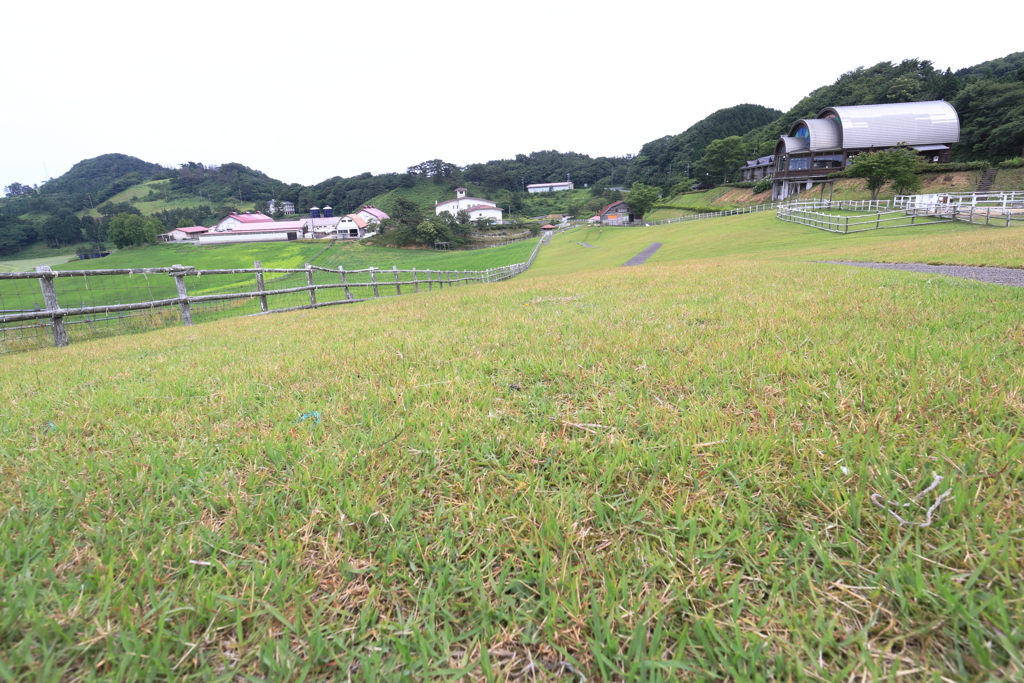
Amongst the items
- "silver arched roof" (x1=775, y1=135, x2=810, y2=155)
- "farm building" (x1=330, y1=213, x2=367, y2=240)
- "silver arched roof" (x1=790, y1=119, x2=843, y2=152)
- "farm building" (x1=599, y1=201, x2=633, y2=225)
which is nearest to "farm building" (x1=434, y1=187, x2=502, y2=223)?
"farm building" (x1=330, y1=213, x2=367, y2=240)

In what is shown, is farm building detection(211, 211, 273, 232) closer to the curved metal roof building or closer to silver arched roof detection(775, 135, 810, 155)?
silver arched roof detection(775, 135, 810, 155)

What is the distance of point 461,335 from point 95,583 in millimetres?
3482

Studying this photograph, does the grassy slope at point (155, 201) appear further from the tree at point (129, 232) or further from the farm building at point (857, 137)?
the farm building at point (857, 137)

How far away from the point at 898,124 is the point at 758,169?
68.1 ft

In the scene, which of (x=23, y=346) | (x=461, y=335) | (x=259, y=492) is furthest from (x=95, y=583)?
(x=23, y=346)

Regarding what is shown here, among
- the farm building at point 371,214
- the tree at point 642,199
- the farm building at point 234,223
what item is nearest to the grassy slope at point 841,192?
the tree at point 642,199

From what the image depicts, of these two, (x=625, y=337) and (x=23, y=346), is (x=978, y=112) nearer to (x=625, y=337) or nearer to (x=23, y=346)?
(x=625, y=337)

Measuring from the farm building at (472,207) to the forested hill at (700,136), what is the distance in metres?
46.0

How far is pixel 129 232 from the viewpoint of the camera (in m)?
66.9

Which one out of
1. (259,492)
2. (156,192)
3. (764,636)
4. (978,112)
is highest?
(156,192)

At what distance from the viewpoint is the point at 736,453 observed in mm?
1824

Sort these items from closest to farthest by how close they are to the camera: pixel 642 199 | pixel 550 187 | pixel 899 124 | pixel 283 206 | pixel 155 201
→ pixel 899 124
pixel 642 199
pixel 155 201
pixel 283 206
pixel 550 187

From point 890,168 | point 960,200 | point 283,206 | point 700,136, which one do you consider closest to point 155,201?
Answer: point 283,206

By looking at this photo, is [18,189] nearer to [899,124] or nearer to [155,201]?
[155,201]
